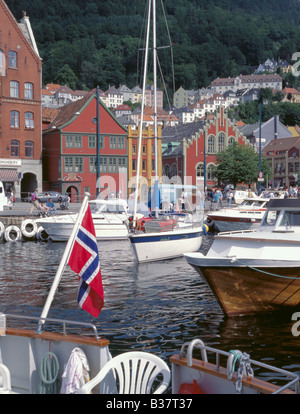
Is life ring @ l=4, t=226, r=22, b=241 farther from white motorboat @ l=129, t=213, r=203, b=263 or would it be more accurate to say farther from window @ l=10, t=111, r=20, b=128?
window @ l=10, t=111, r=20, b=128

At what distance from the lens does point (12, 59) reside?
2414 inches

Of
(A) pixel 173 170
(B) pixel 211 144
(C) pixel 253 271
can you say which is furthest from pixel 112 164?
(C) pixel 253 271

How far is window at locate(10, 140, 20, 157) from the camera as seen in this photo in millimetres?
61500

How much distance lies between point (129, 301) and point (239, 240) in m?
4.55

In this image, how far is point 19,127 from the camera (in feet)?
Answer: 204

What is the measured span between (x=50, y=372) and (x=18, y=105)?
57.8 m

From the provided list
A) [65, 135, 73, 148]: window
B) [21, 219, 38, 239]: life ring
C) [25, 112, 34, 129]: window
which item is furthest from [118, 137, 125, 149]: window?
[21, 219, 38, 239]: life ring

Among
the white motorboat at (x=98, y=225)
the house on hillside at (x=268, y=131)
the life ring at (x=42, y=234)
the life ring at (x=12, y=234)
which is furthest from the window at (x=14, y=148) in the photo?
the house on hillside at (x=268, y=131)

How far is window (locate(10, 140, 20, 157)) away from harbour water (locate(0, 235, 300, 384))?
37.6 m

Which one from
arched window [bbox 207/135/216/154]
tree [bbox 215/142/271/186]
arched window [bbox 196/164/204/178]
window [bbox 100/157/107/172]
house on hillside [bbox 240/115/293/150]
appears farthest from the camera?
house on hillside [bbox 240/115/293/150]

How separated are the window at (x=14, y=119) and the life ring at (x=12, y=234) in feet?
86.8
